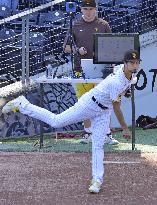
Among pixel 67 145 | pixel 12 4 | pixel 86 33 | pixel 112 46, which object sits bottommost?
pixel 67 145

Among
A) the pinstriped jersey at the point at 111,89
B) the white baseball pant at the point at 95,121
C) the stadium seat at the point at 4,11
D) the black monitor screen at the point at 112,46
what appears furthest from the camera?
the stadium seat at the point at 4,11

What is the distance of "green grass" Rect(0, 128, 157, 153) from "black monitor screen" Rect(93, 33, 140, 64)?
128 centimetres

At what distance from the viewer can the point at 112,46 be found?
862 cm

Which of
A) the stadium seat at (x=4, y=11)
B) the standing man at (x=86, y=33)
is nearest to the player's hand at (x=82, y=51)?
the standing man at (x=86, y=33)

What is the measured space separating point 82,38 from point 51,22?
337 cm

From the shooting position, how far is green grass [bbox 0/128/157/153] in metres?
9.02

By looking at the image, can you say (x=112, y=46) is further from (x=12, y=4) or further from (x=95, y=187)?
(x=12, y=4)

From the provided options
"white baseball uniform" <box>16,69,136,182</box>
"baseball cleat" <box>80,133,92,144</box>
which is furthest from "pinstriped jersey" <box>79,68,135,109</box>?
"baseball cleat" <box>80,133,92,144</box>

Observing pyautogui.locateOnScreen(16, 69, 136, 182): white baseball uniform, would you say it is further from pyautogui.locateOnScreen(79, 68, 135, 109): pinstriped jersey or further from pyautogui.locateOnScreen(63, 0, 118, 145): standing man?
pyautogui.locateOnScreen(63, 0, 118, 145): standing man

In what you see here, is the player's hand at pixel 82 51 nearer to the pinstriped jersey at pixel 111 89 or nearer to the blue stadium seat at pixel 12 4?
the pinstriped jersey at pixel 111 89

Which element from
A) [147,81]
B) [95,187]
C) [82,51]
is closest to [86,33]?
[82,51]

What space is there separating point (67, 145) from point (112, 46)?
170 cm

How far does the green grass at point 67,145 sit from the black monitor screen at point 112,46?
1277mm

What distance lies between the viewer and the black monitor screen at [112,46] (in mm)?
8555
